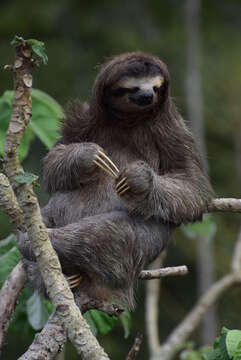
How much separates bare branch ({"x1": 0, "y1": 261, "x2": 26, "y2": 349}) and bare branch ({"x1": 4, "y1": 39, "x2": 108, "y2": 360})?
5.99ft

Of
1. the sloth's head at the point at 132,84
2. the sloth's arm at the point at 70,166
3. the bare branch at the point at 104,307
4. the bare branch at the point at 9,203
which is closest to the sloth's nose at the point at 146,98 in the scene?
the sloth's head at the point at 132,84

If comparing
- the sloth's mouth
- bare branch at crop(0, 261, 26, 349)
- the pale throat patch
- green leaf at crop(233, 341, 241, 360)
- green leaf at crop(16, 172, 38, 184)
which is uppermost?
the pale throat patch

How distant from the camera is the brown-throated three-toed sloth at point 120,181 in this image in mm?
4680

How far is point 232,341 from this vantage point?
12.1 feet

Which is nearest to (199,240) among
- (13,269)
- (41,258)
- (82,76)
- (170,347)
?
(82,76)

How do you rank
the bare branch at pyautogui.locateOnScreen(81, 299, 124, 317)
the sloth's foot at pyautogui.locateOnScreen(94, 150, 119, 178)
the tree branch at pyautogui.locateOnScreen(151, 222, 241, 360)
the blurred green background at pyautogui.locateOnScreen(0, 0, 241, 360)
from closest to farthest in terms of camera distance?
1. the bare branch at pyautogui.locateOnScreen(81, 299, 124, 317)
2. the sloth's foot at pyautogui.locateOnScreen(94, 150, 119, 178)
3. the tree branch at pyautogui.locateOnScreen(151, 222, 241, 360)
4. the blurred green background at pyautogui.locateOnScreen(0, 0, 241, 360)

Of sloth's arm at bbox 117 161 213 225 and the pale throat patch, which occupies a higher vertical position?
the pale throat patch

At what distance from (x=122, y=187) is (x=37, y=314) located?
67.5 inches

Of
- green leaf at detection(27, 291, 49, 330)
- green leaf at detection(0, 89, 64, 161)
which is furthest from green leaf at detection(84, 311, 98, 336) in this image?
green leaf at detection(0, 89, 64, 161)

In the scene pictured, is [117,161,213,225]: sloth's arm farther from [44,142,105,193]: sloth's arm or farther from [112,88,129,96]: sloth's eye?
[112,88,129,96]: sloth's eye

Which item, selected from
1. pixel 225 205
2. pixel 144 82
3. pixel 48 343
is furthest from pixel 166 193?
pixel 48 343

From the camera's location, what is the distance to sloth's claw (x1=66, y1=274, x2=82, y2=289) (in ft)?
15.6

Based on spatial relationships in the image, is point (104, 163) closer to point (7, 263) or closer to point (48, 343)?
point (48, 343)

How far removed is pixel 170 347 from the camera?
691 cm
